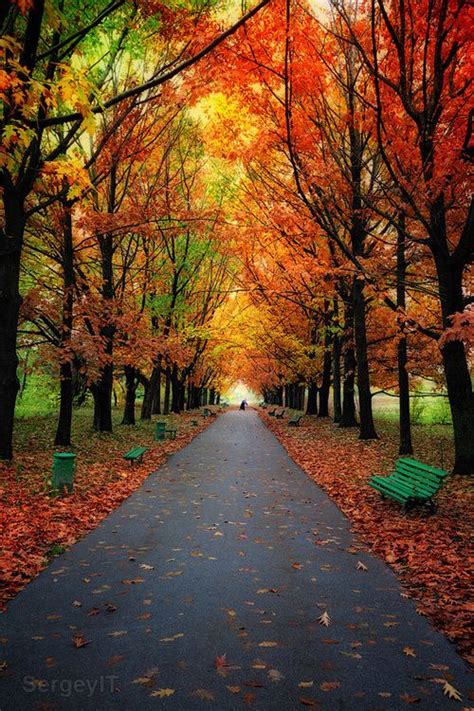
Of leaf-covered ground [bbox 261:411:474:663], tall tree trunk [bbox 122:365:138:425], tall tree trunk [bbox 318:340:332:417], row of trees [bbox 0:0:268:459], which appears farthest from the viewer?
tall tree trunk [bbox 318:340:332:417]

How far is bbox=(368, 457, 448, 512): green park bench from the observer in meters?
7.81

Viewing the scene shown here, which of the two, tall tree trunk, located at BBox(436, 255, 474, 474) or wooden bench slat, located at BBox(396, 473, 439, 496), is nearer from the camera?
wooden bench slat, located at BBox(396, 473, 439, 496)

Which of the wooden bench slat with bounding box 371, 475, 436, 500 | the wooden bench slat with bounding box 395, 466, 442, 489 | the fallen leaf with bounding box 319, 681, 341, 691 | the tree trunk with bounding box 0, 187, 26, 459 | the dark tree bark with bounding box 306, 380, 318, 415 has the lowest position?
the fallen leaf with bounding box 319, 681, 341, 691

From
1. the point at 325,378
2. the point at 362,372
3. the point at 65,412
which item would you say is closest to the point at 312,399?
the point at 325,378

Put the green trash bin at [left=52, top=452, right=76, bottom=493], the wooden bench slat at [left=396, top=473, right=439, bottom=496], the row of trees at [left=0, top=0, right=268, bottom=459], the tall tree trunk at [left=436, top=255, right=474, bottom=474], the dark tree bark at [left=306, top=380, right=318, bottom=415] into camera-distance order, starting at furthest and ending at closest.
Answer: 1. the dark tree bark at [left=306, top=380, right=318, bottom=415]
2. the tall tree trunk at [left=436, top=255, right=474, bottom=474]
3. the green trash bin at [left=52, top=452, right=76, bottom=493]
4. the wooden bench slat at [left=396, top=473, right=439, bottom=496]
5. the row of trees at [left=0, top=0, right=268, bottom=459]

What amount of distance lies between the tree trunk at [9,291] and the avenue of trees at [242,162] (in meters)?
0.04

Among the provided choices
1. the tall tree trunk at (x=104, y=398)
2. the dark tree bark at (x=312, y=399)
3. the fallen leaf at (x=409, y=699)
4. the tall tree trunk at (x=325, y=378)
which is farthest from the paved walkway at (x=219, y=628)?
the dark tree bark at (x=312, y=399)

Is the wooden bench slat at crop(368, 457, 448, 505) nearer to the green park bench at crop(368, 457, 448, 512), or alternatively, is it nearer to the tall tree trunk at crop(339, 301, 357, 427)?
the green park bench at crop(368, 457, 448, 512)

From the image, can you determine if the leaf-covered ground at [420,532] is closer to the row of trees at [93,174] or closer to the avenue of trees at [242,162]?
the avenue of trees at [242,162]

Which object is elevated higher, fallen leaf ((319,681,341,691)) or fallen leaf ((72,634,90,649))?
fallen leaf ((319,681,341,691))

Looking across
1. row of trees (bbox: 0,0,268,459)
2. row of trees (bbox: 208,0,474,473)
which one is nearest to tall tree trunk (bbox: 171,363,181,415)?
row of trees (bbox: 0,0,268,459)

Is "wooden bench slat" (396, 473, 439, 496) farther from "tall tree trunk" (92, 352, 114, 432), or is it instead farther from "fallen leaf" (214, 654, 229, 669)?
"tall tree trunk" (92, 352, 114, 432)

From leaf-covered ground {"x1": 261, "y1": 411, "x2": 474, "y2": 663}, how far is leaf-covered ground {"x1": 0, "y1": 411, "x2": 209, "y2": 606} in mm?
4263

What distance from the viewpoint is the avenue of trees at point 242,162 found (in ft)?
27.9
